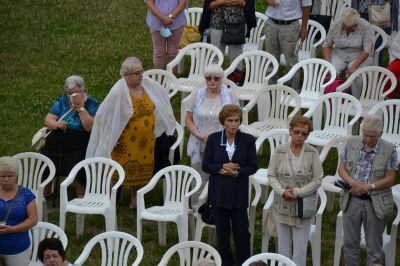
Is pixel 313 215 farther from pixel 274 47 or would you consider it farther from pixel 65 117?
pixel 274 47

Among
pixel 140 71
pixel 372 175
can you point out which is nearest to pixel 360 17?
pixel 140 71

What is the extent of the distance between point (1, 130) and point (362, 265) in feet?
17.7

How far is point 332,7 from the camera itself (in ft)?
59.3

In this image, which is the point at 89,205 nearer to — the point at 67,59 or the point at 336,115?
the point at 336,115

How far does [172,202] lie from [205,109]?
39.2 inches

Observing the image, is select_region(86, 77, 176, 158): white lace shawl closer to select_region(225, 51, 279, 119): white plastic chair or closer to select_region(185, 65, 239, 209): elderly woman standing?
select_region(185, 65, 239, 209): elderly woman standing

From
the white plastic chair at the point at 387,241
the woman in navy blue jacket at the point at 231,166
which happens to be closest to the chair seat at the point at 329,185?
the white plastic chair at the point at 387,241

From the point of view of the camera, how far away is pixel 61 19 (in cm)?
2017

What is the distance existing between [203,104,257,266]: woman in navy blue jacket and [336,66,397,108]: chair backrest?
11.9ft

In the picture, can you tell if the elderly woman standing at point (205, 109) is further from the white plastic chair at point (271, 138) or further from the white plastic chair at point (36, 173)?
the white plastic chair at point (36, 173)

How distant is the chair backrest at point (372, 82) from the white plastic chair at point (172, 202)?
10.1 feet

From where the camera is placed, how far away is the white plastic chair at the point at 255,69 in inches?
594

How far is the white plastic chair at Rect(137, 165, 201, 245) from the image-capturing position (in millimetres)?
11883

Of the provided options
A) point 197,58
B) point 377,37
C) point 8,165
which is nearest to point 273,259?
point 8,165
